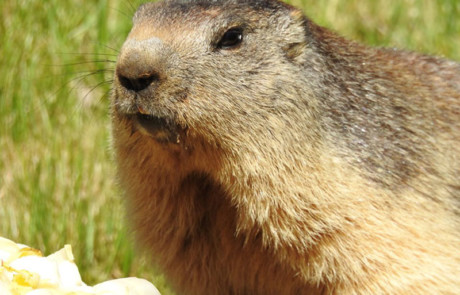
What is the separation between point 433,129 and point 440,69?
2.05ft

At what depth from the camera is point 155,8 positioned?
4.13 metres

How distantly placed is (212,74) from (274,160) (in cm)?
48

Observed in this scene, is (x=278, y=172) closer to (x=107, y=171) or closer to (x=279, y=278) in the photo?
(x=279, y=278)

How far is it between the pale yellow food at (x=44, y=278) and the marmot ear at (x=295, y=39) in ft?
4.11

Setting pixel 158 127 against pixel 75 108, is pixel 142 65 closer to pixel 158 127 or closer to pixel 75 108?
pixel 158 127

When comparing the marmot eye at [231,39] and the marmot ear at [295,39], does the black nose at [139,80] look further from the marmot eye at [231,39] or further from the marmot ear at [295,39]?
the marmot ear at [295,39]

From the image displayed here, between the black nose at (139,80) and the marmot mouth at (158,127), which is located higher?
the black nose at (139,80)

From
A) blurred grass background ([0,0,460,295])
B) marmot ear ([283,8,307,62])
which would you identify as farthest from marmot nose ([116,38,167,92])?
blurred grass background ([0,0,460,295])

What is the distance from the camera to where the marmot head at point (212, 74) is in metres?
3.71

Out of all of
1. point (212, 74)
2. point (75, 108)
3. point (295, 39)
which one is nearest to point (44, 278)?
point (212, 74)

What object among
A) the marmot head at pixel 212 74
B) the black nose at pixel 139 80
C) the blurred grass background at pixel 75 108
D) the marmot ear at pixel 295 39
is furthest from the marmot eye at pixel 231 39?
the blurred grass background at pixel 75 108

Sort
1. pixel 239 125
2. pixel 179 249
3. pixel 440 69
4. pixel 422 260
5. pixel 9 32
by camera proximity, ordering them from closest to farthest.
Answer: pixel 239 125, pixel 422 260, pixel 179 249, pixel 440 69, pixel 9 32

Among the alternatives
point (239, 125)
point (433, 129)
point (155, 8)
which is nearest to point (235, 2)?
point (155, 8)

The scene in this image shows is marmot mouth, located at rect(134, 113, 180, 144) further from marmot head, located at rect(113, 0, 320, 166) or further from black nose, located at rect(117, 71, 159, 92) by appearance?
black nose, located at rect(117, 71, 159, 92)
